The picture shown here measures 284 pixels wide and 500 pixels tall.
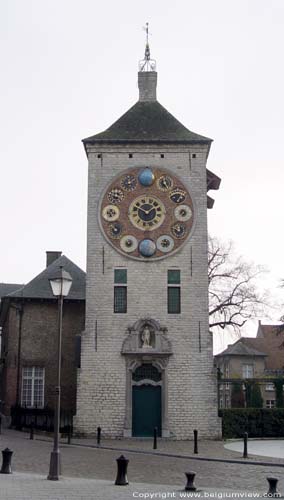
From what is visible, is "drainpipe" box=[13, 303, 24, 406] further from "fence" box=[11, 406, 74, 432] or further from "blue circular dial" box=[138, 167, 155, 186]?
"blue circular dial" box=[138, 167, 155, 186]

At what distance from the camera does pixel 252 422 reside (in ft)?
98.0

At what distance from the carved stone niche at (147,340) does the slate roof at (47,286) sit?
5.35 meters

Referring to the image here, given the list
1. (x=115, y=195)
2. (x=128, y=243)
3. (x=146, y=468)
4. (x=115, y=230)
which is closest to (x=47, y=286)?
(x=115, y=230)

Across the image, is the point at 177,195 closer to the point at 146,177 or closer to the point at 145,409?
the point at 146,177

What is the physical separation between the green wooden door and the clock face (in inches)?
214

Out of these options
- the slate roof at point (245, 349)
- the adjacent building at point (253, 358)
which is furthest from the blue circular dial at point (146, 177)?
the slate roof at point (245, 349)

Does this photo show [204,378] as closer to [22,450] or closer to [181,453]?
[181,453]

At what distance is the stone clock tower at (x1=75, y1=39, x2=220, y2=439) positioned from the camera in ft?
86.9

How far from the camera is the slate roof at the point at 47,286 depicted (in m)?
31.7

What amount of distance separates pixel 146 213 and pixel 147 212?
63mm

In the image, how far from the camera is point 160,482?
13133 mm

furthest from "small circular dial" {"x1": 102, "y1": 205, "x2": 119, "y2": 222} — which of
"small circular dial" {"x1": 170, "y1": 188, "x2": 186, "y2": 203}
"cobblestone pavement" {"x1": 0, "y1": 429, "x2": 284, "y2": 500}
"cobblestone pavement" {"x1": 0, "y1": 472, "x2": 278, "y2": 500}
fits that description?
"cobblestone pavement" {"x1": 0, "y1": 472, "x2": 278, "y2": 500}

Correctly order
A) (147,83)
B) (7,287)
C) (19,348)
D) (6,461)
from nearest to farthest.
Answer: (6,461)
(19,348)
(147,83)
(7,287)

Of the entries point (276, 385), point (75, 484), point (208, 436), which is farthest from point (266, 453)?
point (276, 385)
